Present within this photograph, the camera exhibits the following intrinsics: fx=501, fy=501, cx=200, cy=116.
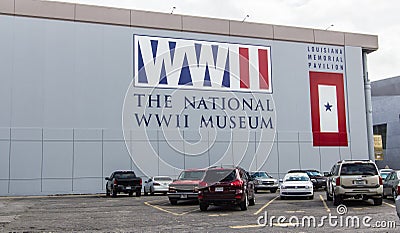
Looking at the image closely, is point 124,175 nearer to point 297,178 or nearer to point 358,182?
point 297,178

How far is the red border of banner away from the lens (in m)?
40.8

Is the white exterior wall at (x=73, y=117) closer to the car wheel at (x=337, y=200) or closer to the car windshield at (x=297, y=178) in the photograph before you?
the car windshield at (x=297, y=178)

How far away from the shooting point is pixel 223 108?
38.3 metres

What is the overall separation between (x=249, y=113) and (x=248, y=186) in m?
20.5

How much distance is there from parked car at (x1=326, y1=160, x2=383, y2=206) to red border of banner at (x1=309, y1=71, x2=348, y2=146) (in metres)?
22.2

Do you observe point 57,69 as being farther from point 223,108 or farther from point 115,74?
point 223,108

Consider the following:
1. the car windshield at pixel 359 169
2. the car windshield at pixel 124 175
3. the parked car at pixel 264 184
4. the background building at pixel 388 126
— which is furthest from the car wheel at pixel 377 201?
the background building at pixel 388 126

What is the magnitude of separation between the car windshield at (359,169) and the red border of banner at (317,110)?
22134 mm

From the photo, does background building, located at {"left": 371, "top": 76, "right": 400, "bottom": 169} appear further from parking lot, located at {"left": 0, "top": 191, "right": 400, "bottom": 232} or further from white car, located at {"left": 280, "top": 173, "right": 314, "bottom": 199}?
parking lot, located at {"left": 0, "top": 191, "right": 400, "bottom": 232}

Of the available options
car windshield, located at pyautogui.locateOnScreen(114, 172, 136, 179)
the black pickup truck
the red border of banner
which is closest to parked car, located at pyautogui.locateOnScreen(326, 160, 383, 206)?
the black pickup truck

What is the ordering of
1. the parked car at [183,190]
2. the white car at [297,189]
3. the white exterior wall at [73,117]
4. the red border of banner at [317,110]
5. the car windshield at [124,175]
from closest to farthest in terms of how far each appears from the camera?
the parked car at [183,190], the white car at [297,189], the car windshield at [124,175], the white exterior wall at [73,117], the red border of banner at [317,110]

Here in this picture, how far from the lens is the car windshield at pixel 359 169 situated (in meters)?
18.2

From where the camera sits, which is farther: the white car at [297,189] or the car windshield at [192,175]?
the white car at [297,189]

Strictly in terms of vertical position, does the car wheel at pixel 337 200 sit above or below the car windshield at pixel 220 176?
below
